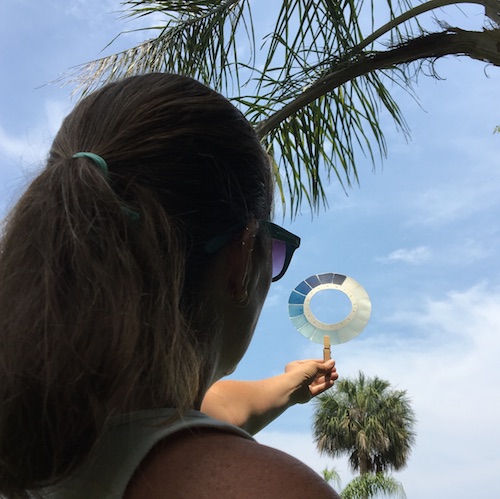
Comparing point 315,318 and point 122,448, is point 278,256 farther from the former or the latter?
point 315,318

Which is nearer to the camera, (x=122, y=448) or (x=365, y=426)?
(x=122, y=448)

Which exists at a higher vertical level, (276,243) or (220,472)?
(276,243)

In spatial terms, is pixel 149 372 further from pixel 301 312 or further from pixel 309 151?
pixel 309 151

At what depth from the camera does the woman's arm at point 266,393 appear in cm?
203

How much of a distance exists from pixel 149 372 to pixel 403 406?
991 inches

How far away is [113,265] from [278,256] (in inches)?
18.7

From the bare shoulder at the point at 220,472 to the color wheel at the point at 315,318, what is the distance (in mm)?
1439

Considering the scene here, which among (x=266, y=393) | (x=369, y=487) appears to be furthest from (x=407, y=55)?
(x=369, y=487)

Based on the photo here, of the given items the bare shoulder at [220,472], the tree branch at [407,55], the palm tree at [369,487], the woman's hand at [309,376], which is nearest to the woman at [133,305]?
the bare shoulder at [220,472]

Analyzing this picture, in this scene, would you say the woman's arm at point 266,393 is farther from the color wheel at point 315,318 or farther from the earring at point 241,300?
the earring at point 241,300

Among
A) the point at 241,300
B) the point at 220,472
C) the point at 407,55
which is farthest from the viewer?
the point at 407,55

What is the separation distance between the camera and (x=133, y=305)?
88cm

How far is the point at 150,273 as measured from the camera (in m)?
0.93

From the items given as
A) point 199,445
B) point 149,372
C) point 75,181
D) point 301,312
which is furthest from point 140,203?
point 301,312
